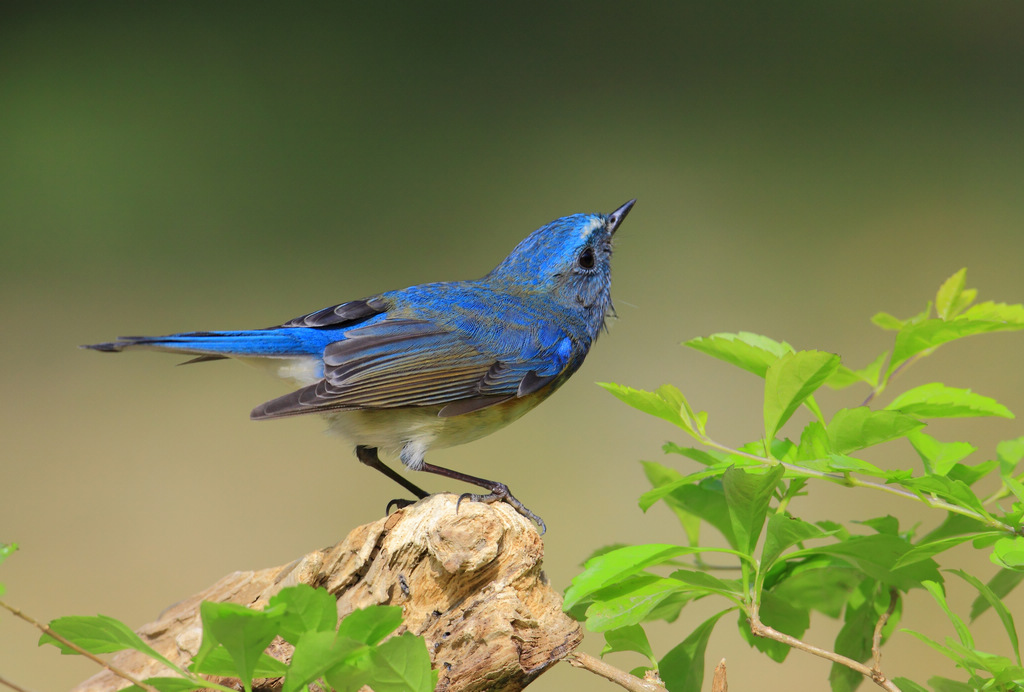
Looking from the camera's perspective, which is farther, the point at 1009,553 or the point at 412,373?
→ the point at 412,373

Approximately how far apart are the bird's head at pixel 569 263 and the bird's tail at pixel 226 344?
0.60 m

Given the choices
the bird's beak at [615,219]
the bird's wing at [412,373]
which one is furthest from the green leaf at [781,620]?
the bird's beak at [615,219]

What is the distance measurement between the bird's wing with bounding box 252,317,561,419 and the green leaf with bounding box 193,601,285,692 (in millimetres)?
900

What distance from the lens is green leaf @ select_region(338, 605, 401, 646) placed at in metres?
0.61

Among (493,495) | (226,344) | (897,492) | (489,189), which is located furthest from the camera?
(489,189)

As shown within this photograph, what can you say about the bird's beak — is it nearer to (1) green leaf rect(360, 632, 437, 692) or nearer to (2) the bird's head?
(2) the bird's head

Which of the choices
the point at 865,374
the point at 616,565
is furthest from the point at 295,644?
the point at 865,374

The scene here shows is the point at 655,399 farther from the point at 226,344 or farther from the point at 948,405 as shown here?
the point at 226,344

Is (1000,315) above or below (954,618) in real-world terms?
above

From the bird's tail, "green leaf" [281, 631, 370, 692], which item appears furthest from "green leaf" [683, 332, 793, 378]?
the bird's tail

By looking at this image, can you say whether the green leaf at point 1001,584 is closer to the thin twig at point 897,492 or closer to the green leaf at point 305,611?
the thin twig at point 897,492

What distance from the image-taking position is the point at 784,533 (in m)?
0.83

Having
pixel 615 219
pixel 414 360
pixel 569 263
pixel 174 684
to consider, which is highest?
pixel 615 219

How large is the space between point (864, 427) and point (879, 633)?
23cm
